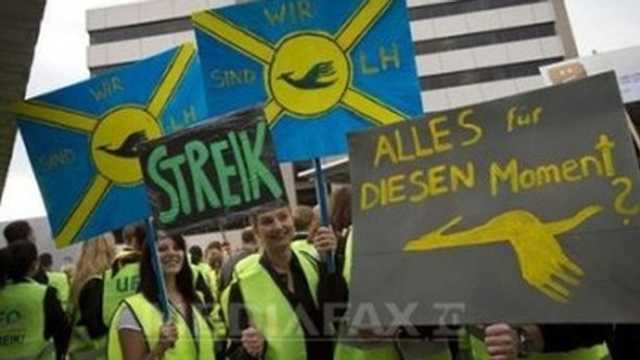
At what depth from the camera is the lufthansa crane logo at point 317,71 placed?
3.55 meters

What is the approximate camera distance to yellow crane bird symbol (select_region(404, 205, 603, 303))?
2329 mm

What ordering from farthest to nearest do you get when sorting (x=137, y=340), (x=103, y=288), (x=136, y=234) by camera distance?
1. (x=136, y=234)
2. (x=103, y=288)
3. (x=137, y=340)

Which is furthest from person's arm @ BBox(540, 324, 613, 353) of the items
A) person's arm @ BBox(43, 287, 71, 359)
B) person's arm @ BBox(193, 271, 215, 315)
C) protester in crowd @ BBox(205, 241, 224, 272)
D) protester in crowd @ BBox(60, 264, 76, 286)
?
protester in crowd @ BBox(205, 241, 224, 272)

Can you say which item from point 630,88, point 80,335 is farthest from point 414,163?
point 630,88

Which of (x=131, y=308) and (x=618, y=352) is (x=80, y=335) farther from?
(x=618, y=352)

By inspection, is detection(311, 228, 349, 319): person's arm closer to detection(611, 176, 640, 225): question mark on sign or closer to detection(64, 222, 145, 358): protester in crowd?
detection(611, 176, 640, 225): question mark on sign

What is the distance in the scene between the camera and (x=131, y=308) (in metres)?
3.52

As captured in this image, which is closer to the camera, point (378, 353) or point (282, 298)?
point (378, 353)

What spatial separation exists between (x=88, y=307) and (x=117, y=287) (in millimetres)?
208

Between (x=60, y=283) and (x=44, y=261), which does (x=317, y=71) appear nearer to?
(x=60, y=283)

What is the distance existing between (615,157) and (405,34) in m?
1.45

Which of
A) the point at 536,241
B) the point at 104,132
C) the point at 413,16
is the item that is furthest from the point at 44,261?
the point at 413,16

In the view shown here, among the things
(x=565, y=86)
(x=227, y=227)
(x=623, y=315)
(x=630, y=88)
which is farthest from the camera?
(x=630, y=88)

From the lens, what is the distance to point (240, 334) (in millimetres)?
3275
